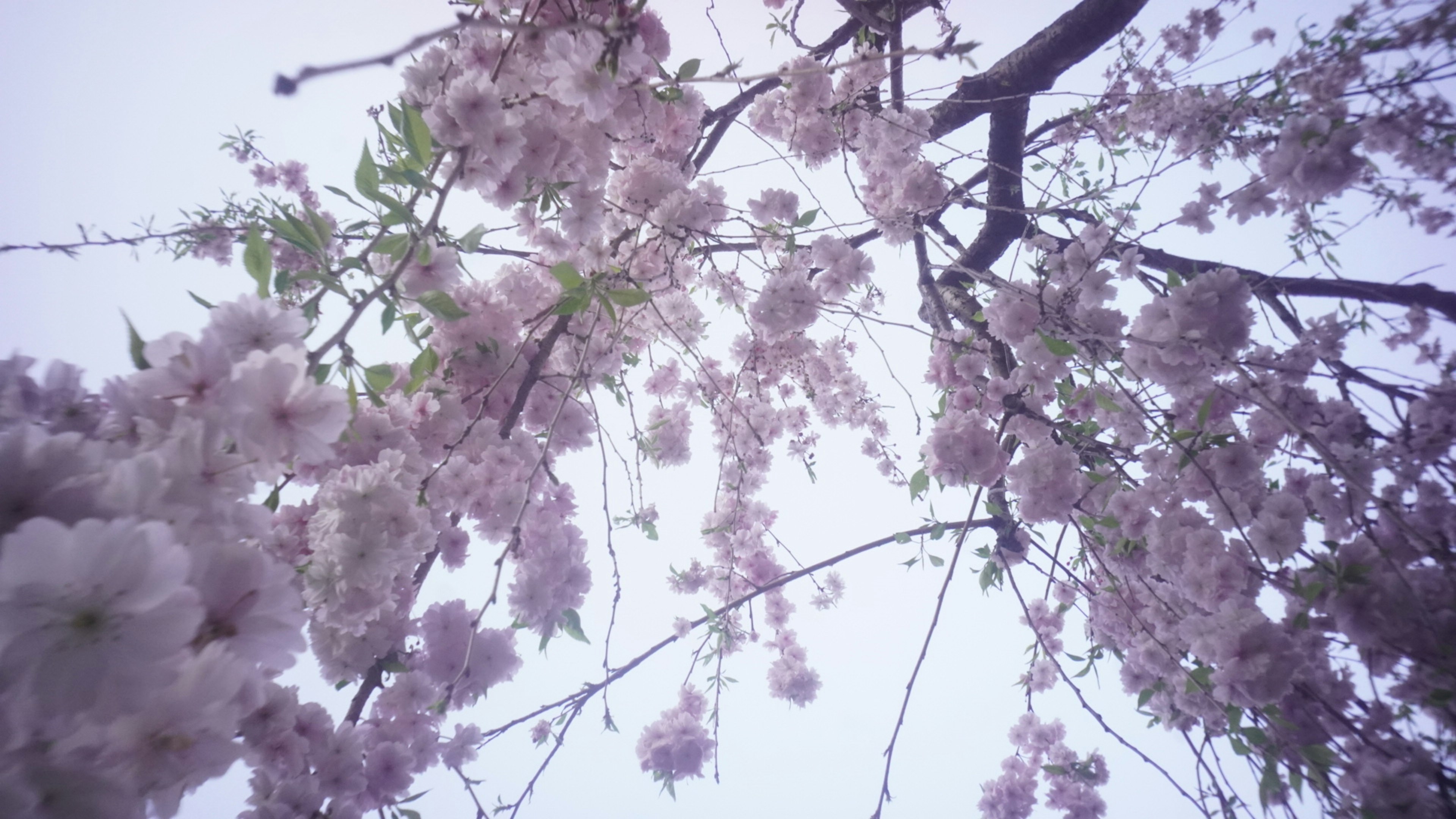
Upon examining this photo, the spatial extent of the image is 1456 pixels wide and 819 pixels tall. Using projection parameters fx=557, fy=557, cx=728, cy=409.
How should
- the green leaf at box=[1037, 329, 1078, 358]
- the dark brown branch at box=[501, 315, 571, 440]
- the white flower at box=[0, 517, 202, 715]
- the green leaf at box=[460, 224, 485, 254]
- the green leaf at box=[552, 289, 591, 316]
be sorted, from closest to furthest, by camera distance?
the white flower at box=[0, 517, 202, 715] < the green leaf at box=[460, 224, 485, 254] < the green leaf at box=[552, 289, 591, 316] < the green leaf at box=[1037, 329, 1078, 358] < the dark brown branch at box=[501, 315, 571, 440]

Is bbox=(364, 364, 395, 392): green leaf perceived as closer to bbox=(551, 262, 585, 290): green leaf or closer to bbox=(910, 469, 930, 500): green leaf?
bbox=(551, 262, 585, 290): green leaf

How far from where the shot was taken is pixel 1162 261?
3.02 meters

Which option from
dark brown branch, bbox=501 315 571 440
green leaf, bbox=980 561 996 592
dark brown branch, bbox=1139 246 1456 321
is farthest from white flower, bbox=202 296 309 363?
green leaf, bbox=980 561 996 592

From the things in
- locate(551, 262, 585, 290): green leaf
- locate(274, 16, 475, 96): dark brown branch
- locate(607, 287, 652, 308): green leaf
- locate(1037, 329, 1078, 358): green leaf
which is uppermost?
locate(1037, 329, 1078, 358): green leaf

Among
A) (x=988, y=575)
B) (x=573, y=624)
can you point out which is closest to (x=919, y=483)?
(x=988, y=575)

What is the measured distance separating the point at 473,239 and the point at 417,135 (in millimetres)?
234

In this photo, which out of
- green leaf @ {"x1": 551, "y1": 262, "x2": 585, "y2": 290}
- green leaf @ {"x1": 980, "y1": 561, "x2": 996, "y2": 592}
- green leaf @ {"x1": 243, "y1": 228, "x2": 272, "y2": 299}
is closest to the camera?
green leaf @ {"x1": 243, "y1": 228, "x2": 272, "y2": 299}

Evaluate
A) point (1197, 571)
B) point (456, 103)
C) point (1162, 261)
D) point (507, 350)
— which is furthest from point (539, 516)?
point (1162, 261)

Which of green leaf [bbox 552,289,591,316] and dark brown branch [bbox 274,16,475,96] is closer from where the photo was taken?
dark brown branch [bbox 274,16,475,96]

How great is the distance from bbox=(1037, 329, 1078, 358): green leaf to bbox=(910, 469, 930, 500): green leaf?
75cm

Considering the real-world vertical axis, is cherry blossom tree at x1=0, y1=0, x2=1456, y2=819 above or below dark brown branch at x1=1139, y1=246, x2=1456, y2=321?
below

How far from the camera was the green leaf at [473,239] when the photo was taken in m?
1.31

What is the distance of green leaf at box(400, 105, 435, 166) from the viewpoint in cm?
121

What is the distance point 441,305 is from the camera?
1260 mm
